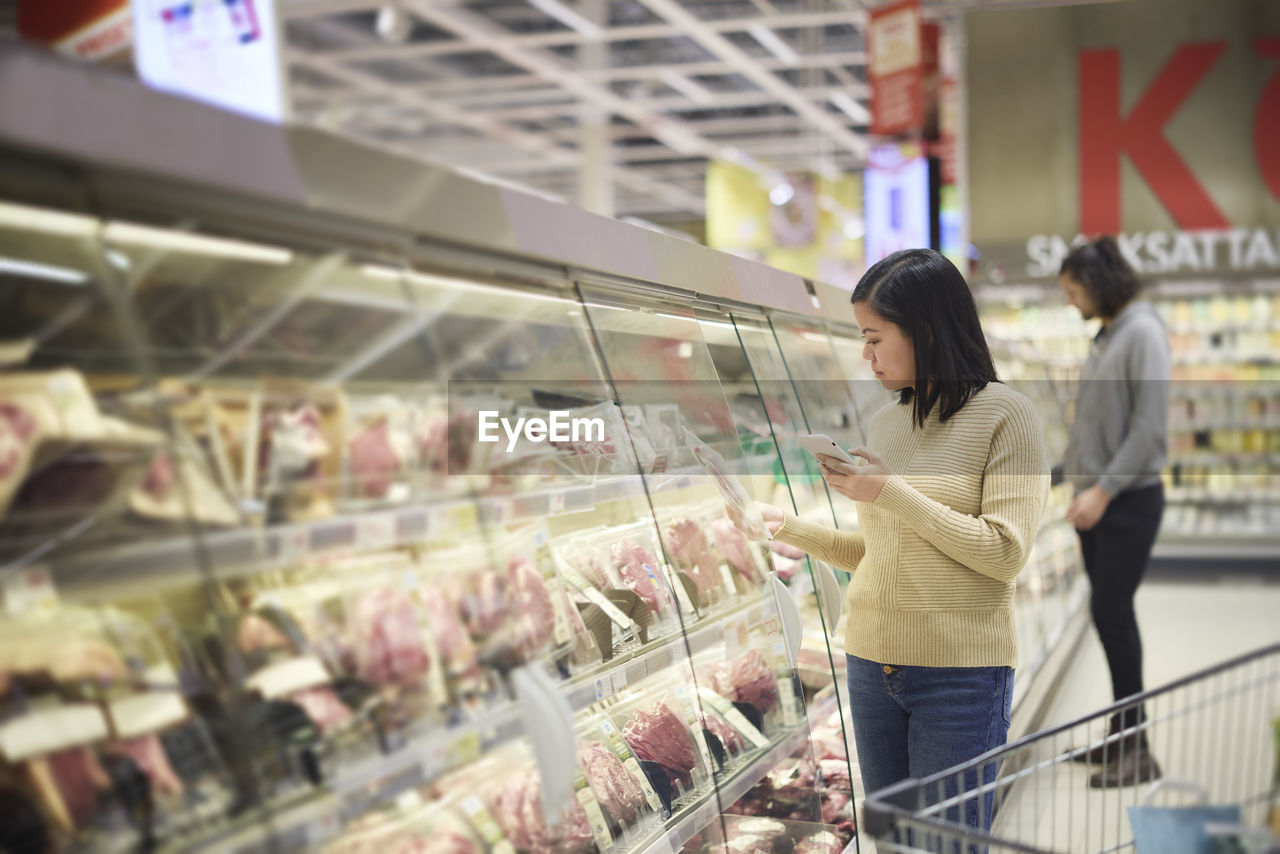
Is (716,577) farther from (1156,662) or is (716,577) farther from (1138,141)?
(1138,141)

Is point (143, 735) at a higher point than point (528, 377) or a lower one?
lower

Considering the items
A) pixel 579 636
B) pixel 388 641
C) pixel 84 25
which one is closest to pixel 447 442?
pixel 388 641

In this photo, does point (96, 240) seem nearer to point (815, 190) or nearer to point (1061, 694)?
point (1061, 694)

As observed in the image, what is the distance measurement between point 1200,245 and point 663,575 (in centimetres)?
871

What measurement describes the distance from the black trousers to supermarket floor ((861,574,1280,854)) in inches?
12.3

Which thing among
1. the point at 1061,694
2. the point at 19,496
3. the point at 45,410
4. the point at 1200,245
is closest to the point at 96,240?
the point at 45,410

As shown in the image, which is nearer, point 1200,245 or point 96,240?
point 96,240

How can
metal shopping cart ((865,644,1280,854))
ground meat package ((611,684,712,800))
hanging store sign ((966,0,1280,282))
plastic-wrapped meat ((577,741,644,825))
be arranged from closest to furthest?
metal shopping cart ((865,644,1280,854)), plastic-wrapped meat ((577,741,644,825)), ground meat package ((611,684,712,800)), hanging store sign ((966,0,1280,282))

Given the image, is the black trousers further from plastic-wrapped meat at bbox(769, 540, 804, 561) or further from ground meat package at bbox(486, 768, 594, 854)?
ground meat package at bbox(486, 768, 594, 854)

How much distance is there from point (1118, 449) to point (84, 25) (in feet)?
17.5

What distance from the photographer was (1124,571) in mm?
3799

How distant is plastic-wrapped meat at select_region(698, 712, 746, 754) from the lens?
2.34m

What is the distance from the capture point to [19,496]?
119 cm

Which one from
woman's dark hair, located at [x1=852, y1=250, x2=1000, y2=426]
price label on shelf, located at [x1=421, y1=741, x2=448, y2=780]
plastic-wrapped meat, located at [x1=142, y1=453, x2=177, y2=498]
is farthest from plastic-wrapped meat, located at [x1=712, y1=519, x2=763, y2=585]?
plastic-wrapped meat, located at [x1=142, y1=453, x2=177, y2=498]
